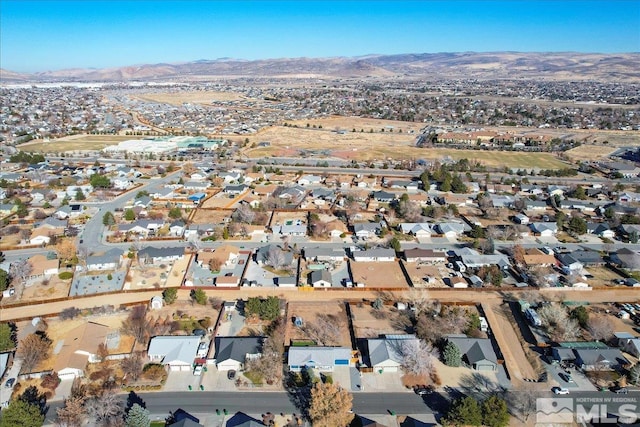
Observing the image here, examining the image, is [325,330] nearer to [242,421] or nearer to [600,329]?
[242,421]

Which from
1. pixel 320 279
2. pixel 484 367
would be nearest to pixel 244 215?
pixel 320 279

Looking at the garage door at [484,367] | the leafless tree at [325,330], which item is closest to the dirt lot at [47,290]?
the leafless tree at [325,330]

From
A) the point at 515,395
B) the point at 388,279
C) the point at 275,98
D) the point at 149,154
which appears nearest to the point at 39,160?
the point at 149,154

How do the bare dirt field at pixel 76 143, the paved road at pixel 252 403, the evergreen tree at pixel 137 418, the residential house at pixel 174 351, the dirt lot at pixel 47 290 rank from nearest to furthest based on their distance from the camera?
the evergreen tree at pixel 137 418 → the paved road at pixel 252 403 → the residential house at pixel 174 351 → the dirt lot at pixel 47 290 → the bare dirt field at pixel 76 143

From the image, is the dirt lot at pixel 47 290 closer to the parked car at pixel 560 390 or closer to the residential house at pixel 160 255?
the residential house at pixel 160 255

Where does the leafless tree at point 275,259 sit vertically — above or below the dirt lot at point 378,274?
above

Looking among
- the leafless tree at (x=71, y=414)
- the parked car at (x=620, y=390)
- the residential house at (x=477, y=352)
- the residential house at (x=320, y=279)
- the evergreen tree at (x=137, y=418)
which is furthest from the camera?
the residential house at (x=320, y=279)

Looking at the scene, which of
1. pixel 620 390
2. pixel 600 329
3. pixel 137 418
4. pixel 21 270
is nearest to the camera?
pixel 137 418
